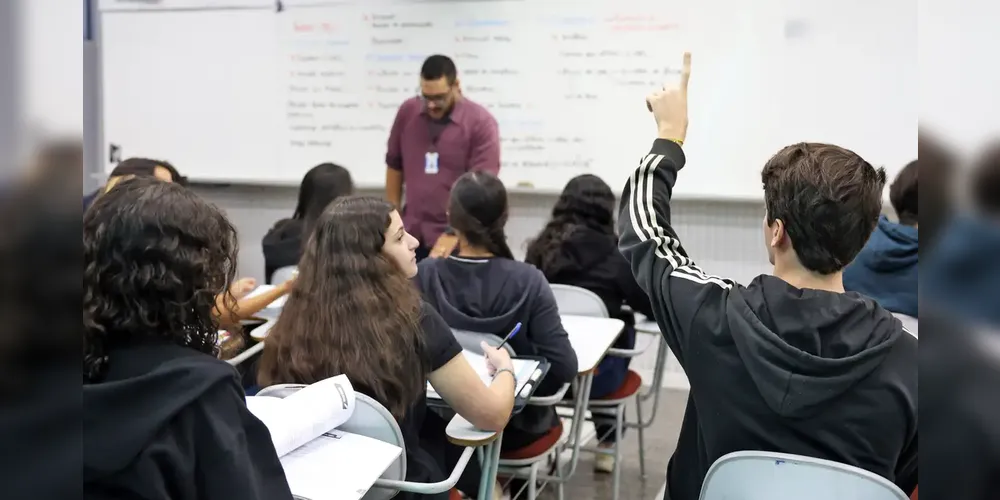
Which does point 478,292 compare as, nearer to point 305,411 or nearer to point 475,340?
point 475,340

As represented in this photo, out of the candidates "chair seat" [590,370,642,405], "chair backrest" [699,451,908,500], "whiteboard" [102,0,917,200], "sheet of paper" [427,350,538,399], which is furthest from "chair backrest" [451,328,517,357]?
"whiteboard" [102,0,917,200]

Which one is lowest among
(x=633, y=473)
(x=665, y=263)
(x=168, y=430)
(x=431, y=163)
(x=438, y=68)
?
(x=633, y=473)

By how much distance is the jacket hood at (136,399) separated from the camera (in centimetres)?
82

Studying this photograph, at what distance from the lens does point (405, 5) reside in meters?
4.18

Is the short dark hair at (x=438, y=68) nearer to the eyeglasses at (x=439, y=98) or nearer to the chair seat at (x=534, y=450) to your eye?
the eyeglasses at (x=439, y=98)

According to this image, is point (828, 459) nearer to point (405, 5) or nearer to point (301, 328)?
point (301, 328)

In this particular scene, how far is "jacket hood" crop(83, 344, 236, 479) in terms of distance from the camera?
0.82m

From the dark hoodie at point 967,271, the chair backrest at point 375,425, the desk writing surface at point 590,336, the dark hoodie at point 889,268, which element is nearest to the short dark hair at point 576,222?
the desk writing surface at point 590,336

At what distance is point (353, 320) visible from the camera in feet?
5.22

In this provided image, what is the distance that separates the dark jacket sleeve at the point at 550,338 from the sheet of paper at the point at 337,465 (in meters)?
0.77

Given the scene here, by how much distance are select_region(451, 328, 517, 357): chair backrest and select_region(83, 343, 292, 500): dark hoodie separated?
1072 millimetres

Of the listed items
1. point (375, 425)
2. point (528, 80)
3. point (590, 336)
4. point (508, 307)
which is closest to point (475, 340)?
point (508, 307)

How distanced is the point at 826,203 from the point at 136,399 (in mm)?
961

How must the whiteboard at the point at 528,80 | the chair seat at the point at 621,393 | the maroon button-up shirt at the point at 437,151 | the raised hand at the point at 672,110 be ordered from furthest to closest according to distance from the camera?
the maroon button-up shirt at the point at 437,151 < the whiteboard at the point at 528,80 < the chair seat at the point at 621,393 < the raised hand at the point at 672,110
